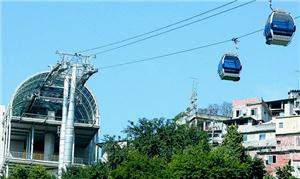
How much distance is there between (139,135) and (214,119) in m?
36.2

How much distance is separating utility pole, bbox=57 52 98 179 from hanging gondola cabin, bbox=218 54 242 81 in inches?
1352

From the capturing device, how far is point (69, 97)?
64375 millimetres

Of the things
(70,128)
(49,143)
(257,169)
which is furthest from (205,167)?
(49,143)

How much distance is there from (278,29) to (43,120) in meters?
45.1

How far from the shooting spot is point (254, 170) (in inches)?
2183

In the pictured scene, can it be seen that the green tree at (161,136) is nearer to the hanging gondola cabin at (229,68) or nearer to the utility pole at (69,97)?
the utility pole at (69,97)

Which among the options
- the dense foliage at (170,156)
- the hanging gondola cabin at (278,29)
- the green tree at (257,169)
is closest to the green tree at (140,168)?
the dense foliage at (170,156)

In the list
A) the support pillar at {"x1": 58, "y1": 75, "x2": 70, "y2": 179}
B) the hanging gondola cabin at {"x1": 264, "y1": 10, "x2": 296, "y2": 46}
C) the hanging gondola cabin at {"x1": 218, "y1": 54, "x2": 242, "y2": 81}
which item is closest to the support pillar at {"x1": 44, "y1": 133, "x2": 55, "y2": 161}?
the support pillar at {"x1": 58, "y1": 75, "x2": 70, "y2": 179}

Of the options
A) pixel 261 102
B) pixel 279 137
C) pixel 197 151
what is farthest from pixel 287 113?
pixel 197 151

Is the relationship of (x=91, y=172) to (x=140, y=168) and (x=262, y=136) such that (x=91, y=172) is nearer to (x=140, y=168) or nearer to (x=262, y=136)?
(x=140, y=168)

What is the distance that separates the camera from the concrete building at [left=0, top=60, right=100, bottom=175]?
6562cm

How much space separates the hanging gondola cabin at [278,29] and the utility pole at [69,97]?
37.3 m

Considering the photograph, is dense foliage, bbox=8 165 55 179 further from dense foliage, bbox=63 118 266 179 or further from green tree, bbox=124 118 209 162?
green tree, bbox=124 118 209 162

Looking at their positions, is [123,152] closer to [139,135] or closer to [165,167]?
[139,135]
